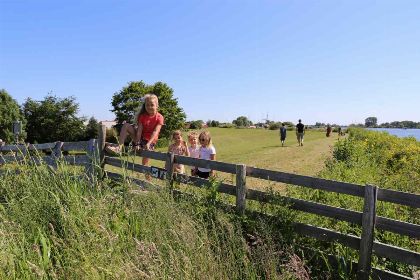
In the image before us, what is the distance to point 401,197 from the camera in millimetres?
3920

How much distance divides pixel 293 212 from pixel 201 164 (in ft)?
5.31

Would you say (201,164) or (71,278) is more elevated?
(201,164)

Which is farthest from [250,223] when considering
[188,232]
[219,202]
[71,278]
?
[71,278]

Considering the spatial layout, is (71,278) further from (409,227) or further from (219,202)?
(409,227)

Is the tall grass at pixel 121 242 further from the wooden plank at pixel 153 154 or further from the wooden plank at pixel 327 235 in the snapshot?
the wooden plank at pixel 153 154

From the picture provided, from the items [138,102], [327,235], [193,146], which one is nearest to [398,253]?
[327,235]

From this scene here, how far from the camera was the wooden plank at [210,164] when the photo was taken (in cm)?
538

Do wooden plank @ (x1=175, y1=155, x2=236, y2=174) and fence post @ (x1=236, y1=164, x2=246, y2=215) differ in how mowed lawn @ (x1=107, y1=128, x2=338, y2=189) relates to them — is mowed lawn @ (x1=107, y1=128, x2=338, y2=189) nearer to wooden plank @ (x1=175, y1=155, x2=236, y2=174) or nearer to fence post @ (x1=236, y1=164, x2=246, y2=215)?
wooden plank @ (x1=175, y1=155, x2=236, y2=174)

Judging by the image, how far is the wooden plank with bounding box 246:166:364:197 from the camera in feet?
13.9

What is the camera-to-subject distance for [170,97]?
58.1m

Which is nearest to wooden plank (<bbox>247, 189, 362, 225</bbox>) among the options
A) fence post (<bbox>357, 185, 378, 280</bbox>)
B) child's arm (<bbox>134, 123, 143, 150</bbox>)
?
fence post (<bbox>357, 185, 378, 280</bbox>)

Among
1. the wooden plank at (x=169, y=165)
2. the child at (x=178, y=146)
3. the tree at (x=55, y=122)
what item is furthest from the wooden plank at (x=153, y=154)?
the tree at (x=55, y=122)

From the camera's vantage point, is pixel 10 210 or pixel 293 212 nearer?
pixel 10 210

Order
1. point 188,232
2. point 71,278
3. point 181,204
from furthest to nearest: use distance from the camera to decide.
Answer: point 181,204, point 188,232, point 71,278
